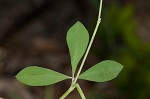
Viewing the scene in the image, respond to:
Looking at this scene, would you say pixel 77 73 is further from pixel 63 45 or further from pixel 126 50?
pixel 63 45

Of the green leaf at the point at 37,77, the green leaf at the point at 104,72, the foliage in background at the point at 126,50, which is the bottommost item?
the foliage in background at the point at 126,50

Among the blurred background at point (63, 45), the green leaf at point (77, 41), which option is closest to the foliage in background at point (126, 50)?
the blurred background at point (63, 45)

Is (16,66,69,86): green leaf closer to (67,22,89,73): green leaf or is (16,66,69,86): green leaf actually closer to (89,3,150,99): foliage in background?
(67,22,89,73): green leaf

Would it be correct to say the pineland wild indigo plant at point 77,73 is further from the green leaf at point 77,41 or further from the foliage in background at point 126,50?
the foliage in background at point 126,50

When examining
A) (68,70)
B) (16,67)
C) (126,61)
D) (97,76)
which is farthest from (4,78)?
(97,76)

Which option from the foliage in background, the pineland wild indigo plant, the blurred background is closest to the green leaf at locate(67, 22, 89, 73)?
the pineland wild indigo plant

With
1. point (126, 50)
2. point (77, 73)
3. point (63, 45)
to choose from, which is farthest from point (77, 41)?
point (63, 45)

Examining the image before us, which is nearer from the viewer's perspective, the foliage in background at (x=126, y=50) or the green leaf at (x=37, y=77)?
the green leaf at (x=37, y=77)
